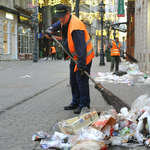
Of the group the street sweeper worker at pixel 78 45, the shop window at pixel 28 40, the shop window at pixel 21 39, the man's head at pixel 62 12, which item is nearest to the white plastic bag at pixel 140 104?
the street sweeper worker at pixel 78 45

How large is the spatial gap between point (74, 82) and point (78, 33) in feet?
3.40

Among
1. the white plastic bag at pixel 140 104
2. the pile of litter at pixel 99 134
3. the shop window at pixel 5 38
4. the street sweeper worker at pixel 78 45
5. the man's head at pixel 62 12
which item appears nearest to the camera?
the pile of litter at pixel 99 134

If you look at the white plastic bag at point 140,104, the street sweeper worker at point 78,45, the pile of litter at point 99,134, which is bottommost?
the pile of litter at point 99,134

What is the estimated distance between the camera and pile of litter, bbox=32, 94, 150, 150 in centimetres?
335

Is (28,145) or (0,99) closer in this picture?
(28,145)

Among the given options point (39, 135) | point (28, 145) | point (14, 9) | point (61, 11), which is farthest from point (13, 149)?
point (14, 9)

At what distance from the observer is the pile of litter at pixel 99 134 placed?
3.35m

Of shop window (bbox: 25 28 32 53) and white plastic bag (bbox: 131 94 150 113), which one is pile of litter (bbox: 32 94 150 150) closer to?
white plastic bag (bbox: 131 94 150 113)

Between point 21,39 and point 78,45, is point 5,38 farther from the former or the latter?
point 78,45

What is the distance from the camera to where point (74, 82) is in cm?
536

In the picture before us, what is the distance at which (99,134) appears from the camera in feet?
11.3

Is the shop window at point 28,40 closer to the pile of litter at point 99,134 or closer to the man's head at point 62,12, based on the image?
the man's head at point 62,12

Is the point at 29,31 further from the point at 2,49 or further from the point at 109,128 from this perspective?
the point at 109,128

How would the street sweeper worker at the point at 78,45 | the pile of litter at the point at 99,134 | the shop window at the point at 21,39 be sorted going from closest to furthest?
the pile of litter at the point at 99,134 < the street sweeper worker at the point at 78,45 < the shop window at the point at 21,39
